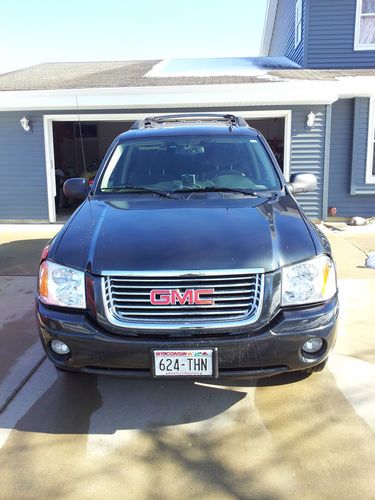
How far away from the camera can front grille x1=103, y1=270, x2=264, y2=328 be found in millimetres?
2645

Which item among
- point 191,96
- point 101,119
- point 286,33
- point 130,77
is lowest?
point 101,119

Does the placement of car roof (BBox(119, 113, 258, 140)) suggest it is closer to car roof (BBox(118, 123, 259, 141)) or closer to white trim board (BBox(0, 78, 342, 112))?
car roof (BBox(118, 123, 259, 141))

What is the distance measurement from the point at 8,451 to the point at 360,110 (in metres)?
9.48

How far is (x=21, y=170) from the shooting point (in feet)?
34.3

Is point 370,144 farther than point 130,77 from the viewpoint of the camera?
No

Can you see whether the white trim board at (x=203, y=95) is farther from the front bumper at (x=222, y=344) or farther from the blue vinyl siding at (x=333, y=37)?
the front bumper at (x=222, y=344)

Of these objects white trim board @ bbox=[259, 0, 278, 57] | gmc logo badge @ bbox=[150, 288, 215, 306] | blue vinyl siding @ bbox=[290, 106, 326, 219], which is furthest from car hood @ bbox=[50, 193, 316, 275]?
white trim board @ bbox=[259, 0, 278, 57]

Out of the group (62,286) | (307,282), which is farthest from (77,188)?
(307,282)

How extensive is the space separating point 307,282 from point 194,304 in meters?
0.67

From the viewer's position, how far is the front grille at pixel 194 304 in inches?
104

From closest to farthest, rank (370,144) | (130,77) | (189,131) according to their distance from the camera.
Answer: (189,131)
(370,144)
(130,77)

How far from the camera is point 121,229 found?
3039mm

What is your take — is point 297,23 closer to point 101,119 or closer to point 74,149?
point 101,119

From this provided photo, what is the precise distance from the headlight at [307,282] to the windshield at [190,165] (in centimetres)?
122
